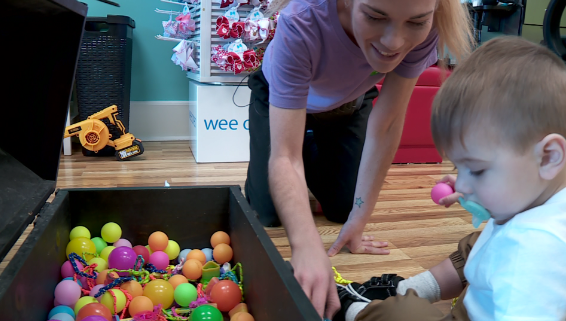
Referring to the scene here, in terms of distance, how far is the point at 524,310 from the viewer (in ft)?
1.74

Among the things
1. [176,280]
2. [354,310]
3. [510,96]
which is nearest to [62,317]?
[176,280]

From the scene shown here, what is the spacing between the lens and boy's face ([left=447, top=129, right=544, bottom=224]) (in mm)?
561

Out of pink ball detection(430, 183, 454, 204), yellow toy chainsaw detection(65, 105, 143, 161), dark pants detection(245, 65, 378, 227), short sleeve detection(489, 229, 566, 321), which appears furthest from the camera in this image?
yellow toy chainsaw detection(65, 105, 143, 161)

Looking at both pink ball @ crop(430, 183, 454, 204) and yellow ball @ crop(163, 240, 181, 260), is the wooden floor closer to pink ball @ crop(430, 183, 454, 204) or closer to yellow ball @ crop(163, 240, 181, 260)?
pink ball @ crop(430, 183, 454, 204)

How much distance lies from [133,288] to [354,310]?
17.0 inches

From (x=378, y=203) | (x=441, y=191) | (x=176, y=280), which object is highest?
(x=441, y=191)

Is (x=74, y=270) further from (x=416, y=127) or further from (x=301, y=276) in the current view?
(x=416, y=127)

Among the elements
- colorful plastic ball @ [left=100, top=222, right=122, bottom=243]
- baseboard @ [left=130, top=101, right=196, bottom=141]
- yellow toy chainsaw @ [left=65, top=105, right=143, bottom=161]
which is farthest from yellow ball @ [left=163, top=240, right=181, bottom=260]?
baseboard @ [left=130, top=101, right=196, bottom=141]

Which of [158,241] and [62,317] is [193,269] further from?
[62,317]

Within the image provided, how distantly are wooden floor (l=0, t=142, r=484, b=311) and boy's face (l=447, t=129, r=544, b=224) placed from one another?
0.50 m

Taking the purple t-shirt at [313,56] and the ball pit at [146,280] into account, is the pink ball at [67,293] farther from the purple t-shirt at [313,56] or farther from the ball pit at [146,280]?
the purple t-shirt at [313,56]

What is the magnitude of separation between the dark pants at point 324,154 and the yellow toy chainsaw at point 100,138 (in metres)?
0.89

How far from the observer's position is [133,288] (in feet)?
3.02

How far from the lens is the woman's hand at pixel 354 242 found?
4.10ft
